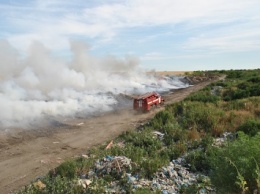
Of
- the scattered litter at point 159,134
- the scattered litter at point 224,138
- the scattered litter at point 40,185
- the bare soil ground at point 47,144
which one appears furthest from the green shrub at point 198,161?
the bare soil ground at point 47,144

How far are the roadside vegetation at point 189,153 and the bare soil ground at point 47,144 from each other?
131cm

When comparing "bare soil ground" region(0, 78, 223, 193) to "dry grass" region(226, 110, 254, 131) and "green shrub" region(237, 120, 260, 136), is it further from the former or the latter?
"green shrub" region(237, 120, 260, 136)

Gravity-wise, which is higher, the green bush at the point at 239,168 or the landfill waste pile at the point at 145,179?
the green bush at the point at 239,168

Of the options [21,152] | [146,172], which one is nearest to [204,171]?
[146,172]

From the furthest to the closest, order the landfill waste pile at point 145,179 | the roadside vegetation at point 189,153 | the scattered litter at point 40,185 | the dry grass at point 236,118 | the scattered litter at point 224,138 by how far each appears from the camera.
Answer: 1. the dry grass at point 236,118
2. the scattered litter at point 224,138
3. the scattered litter at point 40,185
4. the landfill waste pile at point 145,179
5. the roadside vegetation at point 189,153

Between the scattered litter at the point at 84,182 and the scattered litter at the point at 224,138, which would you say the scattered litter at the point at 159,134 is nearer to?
the scattered litter at the point at 224,138

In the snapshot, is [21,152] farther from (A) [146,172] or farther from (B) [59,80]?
(B) [59,80]

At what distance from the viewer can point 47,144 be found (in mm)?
15531

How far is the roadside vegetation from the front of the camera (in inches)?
259

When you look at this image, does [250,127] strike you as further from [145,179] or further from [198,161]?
[145,179]

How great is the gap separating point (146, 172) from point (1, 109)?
546 inches

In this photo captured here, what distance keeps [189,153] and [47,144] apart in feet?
23.2

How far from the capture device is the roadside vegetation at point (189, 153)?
6.57 meters

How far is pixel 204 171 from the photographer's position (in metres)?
9.60
